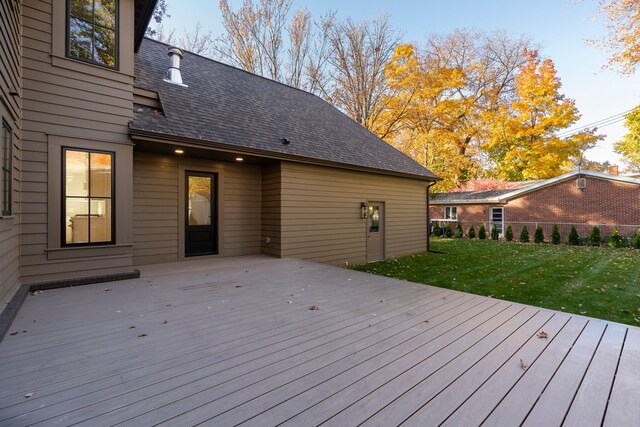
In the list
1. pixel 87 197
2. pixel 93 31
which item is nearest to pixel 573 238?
pixel 87 197

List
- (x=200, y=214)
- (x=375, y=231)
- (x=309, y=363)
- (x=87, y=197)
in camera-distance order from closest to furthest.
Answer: (x=309, y=363) → (x=87, y=197) → (x=200, y=214) → (x=375, y=231)

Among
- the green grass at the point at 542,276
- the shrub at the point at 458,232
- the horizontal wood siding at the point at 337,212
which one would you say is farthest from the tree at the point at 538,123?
the horizontal wood siding at the point at 337,212

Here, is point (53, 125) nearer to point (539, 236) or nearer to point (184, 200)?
point (184, 200)

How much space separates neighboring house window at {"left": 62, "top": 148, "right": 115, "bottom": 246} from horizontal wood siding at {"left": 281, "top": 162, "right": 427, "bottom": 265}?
3348 millimetres

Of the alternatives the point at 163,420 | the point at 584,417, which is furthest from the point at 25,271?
the point at 584,417

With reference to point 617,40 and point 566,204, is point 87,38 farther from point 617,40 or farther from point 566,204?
point 566,204

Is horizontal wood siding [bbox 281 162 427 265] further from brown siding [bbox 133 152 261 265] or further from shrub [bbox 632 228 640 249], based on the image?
shrub [bbox 632 228 640 249]

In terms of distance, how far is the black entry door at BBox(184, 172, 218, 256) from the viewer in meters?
6.69

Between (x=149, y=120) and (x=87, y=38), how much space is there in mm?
1381

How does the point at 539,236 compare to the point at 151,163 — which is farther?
the point at 539,236

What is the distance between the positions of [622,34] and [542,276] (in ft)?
28.5

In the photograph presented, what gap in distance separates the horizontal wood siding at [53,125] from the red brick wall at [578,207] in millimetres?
18097

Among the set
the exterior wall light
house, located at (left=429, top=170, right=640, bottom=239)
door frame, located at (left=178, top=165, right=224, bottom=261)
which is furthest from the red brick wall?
door frame, located at (left=178, top=165, right=224, bottom=261)

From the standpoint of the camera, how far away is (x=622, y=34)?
9766 millimetres
